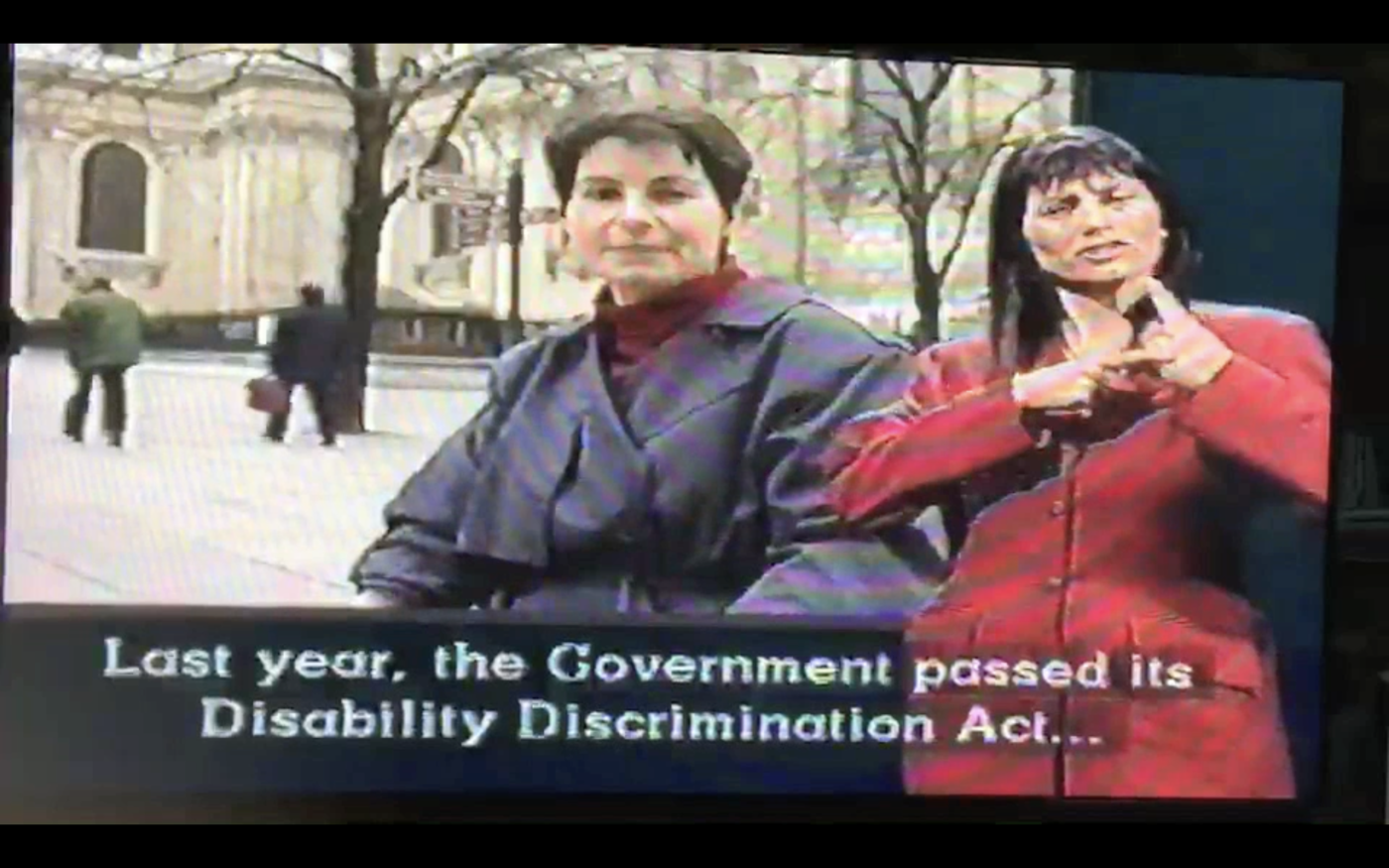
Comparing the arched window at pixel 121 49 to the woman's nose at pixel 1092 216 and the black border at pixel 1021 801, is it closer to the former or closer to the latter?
the black border at pixel 1021 801

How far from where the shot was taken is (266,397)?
3.40 m

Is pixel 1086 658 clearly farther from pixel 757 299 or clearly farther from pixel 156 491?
pixel 156 491

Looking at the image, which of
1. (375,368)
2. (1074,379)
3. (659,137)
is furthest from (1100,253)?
(375,368)

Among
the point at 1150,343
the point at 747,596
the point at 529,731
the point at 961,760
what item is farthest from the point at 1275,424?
the point at 529,731

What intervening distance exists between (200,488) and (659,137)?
1.33 m

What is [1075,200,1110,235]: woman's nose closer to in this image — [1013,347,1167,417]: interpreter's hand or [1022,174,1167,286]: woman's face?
[1022,174,1167,286]: woman's face

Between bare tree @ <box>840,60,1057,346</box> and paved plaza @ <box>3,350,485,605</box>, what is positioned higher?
bare tree @ <box>840,60,1057,346</box>

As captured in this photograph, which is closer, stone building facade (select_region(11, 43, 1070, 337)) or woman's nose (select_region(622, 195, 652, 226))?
stone building facade (select_region(11, 43, 1070, 337))

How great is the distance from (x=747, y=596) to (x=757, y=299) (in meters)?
0.69

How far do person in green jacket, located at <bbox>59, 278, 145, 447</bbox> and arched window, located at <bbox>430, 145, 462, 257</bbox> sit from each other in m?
0.68

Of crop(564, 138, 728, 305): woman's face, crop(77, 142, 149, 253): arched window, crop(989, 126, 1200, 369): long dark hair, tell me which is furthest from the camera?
crop(989, 126, 1200, 369): long dark hair

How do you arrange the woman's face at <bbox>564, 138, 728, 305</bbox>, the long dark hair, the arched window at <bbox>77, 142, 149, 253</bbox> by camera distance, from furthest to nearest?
the long dark hair < the woman's face at <bbox>564, 138, 728, 305</bbox> < the arched window at <bbox>77, 142, 149, 253</bbox>

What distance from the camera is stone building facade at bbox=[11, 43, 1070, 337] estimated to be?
3.34 meters
